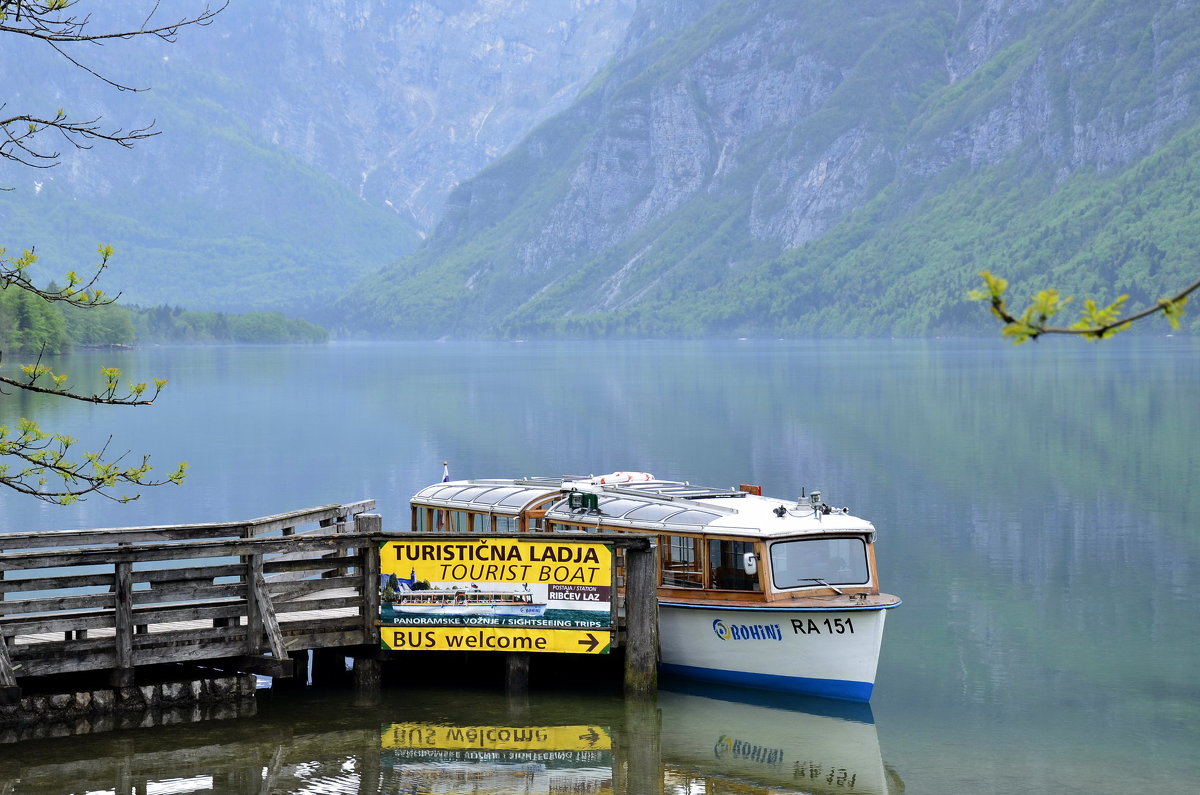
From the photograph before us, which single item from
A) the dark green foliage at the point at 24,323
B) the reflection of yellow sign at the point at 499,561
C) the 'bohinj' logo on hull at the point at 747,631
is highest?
the dark green foliage at the point at 24,323

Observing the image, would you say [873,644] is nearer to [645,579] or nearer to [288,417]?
[645,579]

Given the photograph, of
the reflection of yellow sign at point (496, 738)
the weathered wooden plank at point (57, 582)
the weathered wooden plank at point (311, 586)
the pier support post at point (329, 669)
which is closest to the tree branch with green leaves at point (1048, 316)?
the reflection of yellow sign at point (496, 738)

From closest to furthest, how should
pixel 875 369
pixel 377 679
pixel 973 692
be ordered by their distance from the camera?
pixel 377 679, pixel 973 692, pixel 875 369

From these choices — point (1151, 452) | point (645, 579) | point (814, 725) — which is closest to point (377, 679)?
point (645, 579)

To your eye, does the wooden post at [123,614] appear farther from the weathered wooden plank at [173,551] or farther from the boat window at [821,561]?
the boat window at [821,561]

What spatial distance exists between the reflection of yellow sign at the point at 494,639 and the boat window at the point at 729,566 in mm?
2315

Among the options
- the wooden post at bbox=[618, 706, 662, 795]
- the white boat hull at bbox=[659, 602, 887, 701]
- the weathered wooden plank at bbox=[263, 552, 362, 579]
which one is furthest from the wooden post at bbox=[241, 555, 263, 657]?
the white boat hull at bbox=[659, 602, 887, 701]

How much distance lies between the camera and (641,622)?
2353cm

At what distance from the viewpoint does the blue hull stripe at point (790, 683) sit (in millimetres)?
24359

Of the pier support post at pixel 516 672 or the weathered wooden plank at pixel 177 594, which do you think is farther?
the pier support post at pixel 516 672

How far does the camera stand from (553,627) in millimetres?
23594

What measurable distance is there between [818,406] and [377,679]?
278 feet

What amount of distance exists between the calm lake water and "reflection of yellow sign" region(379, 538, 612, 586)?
2.21 metres

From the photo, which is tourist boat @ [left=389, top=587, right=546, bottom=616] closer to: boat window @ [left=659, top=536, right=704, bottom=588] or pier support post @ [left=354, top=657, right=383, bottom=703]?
pier support post @ [left=354, top=657, right=383, bottom=703]
